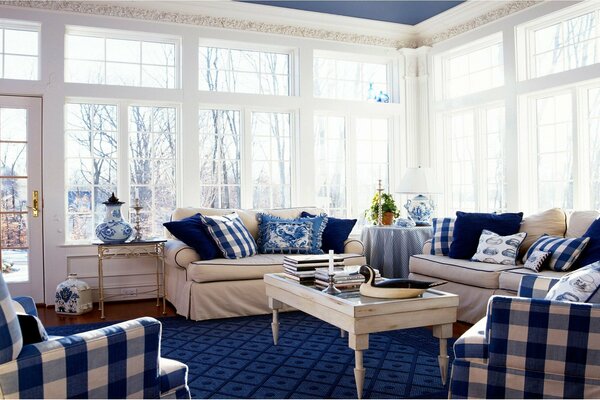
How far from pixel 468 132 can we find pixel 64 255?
4.45 m

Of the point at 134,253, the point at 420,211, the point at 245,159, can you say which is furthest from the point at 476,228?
the point at 134,253

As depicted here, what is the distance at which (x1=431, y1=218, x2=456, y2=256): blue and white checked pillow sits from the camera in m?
4.67

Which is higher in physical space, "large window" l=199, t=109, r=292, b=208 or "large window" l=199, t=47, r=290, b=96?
"large window" l=199, t=47, r=290, b=96

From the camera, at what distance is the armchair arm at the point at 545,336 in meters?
1.94

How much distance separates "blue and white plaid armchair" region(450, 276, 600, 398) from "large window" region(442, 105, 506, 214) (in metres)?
3.71

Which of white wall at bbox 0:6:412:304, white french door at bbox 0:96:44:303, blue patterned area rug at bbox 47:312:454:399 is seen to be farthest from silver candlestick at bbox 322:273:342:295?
white french door at bbox 0:96:44:303

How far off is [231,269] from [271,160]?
194cm

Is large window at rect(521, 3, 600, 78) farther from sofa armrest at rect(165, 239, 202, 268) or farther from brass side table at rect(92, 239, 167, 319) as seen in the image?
brass side table at rect(92, 239, 167, 319)

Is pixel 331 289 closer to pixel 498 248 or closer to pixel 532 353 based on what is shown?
pixel 532 353

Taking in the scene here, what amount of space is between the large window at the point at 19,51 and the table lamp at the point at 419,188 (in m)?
3.77

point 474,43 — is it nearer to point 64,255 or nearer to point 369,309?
point 369,309

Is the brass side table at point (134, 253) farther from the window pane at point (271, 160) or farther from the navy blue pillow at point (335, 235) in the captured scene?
the navy blue pillow at point (335, 235)

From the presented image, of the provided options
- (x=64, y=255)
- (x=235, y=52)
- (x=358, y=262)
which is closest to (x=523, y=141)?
(x=358, y=262)

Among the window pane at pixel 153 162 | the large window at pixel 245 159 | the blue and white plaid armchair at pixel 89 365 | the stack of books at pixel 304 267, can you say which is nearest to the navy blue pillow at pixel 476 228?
the stack of books at pixel 304 267
